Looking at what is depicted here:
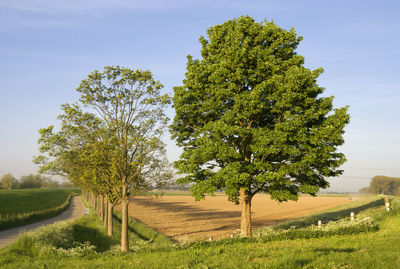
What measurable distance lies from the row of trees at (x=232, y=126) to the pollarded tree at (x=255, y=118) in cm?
6

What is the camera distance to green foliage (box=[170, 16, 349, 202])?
16.3m

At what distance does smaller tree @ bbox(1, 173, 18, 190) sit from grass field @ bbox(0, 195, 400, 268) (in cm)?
16524

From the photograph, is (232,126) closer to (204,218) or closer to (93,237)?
(93,237)

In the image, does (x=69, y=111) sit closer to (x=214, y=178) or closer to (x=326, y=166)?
(x=214, y=178)

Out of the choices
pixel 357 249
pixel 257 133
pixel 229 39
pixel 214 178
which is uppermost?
pixel 229 39

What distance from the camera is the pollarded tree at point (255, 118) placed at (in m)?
16.3

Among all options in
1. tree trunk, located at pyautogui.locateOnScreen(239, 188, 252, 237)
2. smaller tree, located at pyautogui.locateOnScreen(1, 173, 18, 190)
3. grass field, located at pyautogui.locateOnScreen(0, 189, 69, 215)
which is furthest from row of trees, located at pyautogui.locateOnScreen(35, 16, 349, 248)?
smaller tree, located at pyautogui.locateOnScreen(1, 173, 18, 190)

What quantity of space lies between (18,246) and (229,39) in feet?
59.5

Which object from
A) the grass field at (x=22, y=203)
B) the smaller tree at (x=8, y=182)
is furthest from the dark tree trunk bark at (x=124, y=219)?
the smaller tree at (x=8, y=182)

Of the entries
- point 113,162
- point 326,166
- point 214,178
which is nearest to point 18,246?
point 113,162

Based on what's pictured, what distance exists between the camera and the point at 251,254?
10891mm

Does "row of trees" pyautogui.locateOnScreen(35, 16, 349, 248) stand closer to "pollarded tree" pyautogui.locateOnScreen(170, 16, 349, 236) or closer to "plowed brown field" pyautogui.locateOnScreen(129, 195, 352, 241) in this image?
"pollarded tree" pyautogui.locateOnScreen(170, 16, 349, 236)

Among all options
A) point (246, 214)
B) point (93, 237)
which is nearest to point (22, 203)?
point (93, 237)

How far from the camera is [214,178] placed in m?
17.8
